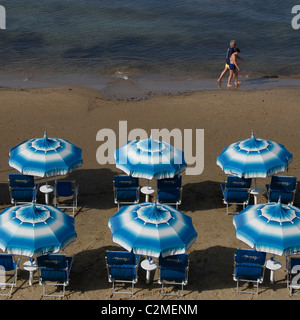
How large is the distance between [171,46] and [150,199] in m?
17.7

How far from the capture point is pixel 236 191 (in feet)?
42.3

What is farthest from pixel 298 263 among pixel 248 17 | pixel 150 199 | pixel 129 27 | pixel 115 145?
pixel 248 17

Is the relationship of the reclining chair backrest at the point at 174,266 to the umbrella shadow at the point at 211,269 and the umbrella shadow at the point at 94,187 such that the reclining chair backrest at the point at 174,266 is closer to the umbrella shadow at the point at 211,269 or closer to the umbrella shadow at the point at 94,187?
the umbrella shadow at the point at 211,269

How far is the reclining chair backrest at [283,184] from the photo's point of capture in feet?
42.4

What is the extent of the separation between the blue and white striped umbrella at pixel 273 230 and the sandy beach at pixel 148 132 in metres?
1.15

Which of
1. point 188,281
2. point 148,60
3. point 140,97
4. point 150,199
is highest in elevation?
point 148,60

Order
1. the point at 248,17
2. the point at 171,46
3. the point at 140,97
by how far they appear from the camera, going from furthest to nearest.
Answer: the point at 248,17 → the point at 171,46 → the point at 140,97

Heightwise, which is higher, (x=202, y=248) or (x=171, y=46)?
(x=171, y=46)

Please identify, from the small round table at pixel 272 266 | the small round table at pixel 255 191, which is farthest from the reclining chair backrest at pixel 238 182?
the small round table at pixel 272 266

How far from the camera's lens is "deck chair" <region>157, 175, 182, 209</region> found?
13.0 metres

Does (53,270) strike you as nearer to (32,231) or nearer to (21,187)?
(32,231)

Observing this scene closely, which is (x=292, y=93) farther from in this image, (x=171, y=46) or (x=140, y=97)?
(x=171, y=46)

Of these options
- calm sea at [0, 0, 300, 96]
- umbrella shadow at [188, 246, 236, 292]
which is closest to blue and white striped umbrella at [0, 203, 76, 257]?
umbrella shadow at [188, 246, 236, 292]

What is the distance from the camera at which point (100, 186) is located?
1444 centimetres
